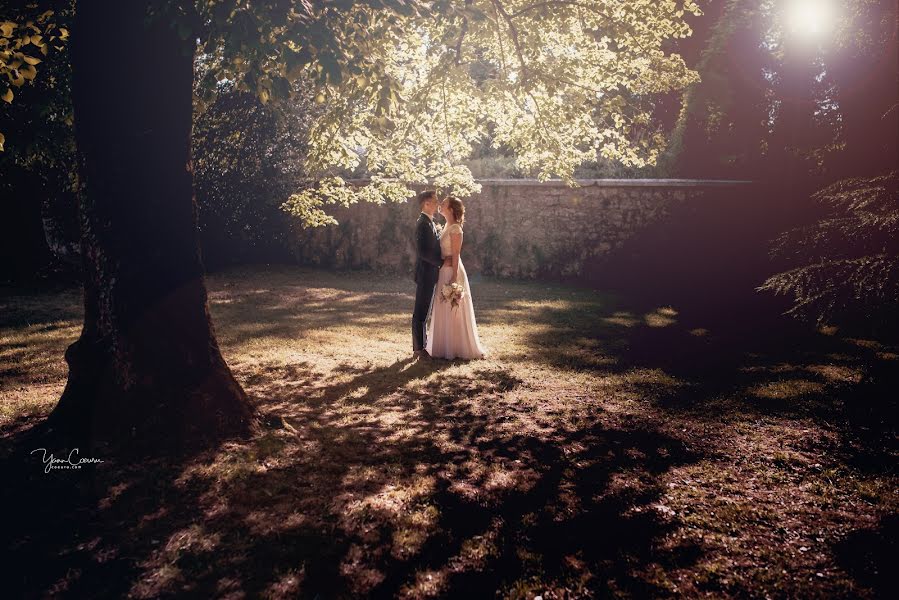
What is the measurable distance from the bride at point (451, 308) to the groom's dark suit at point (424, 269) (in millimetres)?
117

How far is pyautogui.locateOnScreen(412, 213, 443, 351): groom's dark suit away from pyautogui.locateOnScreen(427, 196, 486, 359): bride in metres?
0.12

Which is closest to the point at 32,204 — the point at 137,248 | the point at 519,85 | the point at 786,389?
the point at 137,248

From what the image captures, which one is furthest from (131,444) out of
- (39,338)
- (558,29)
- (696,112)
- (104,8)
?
(696,112)

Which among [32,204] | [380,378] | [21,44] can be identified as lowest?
[380,378]

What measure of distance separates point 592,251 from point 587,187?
6.48ft

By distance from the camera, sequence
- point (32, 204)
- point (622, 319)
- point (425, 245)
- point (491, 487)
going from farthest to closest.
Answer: point (32, 204) → point (622, 319) → point (425, 245) → point (491, 487)

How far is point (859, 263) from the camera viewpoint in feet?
24.6

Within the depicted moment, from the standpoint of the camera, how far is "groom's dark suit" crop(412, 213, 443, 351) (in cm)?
836

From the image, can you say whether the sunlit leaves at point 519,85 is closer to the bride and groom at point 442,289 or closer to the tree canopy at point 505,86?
the tree canopy at point 505,86

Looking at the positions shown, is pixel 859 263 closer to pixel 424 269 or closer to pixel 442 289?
pixel 442 289
